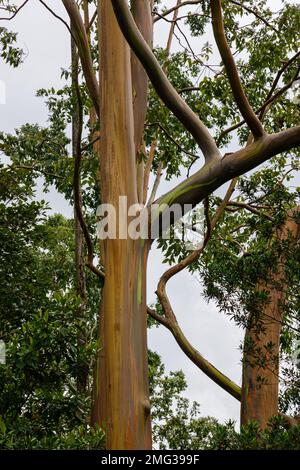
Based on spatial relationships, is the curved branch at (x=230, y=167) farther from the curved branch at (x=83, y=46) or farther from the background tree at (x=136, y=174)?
the curved branch at (x=83, y=46)

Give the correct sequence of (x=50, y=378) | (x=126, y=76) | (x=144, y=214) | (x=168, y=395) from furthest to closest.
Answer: (x=168, y=395) → (x=126, y=76) → (x=144, y=214) → (x=50, y=378)

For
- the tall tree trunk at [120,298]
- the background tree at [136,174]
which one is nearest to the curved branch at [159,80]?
the background tree at [136,174]

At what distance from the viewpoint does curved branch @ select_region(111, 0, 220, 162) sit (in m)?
5.36

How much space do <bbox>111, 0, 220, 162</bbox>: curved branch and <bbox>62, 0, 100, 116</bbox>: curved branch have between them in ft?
4.00

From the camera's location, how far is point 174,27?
36.9ft

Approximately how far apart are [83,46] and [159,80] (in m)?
1.39

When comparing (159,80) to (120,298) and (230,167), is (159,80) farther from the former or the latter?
(120,298)

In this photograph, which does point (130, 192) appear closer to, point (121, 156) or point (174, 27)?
point (121, 156)

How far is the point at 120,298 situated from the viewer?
596 cm

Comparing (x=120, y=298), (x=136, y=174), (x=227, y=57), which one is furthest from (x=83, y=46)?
(x=120, y=298)

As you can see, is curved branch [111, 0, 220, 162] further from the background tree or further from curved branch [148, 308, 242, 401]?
curved branch [148, 308, 242, 401]

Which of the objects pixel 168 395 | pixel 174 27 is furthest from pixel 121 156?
pixel 168 395

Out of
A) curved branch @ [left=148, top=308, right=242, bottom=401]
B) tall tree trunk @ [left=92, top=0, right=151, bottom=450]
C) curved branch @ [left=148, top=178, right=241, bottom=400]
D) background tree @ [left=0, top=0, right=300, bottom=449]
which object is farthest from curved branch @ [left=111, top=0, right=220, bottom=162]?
curved branch @ [left=148, top=308, right=242, bottom=401]
